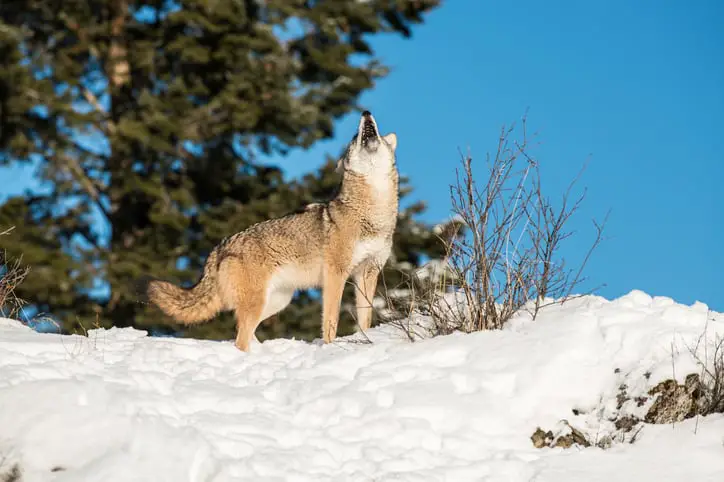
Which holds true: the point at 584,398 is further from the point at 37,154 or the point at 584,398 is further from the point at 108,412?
the point at 37,154

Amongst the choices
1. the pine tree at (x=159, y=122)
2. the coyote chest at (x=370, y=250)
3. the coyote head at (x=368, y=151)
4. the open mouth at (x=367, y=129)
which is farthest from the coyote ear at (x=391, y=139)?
the pine tree at (x=159, y=122)

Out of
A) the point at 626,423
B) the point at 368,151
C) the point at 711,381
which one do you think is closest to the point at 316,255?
the point at 368,151

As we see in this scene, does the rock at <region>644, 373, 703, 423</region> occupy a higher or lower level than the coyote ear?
lower

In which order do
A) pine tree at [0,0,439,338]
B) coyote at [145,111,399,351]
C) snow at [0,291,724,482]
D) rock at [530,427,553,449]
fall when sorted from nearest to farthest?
snow at [0,291,724,482] → rock at [530,427,553,449] → coyote at [145,111,399,351] → pine tree at [0,0,439,338]

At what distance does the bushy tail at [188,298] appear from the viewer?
9.03 meters

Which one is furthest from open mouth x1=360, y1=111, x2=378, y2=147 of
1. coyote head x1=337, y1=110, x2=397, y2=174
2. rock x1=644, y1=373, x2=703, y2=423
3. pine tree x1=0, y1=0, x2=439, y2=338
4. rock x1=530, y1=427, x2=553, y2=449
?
pine tree x1=0, y1=0, x2=439, y2=338

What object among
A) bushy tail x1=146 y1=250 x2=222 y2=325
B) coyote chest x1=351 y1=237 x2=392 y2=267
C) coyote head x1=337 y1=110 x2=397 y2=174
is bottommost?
bushy tail x1=146 y1=250 x2=222 y2=325

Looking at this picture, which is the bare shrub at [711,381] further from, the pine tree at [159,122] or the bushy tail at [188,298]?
the pine tree at [159,122]

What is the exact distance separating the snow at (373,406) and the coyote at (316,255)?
1141 millimetres

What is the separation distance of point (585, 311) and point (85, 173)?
15286 millimetres

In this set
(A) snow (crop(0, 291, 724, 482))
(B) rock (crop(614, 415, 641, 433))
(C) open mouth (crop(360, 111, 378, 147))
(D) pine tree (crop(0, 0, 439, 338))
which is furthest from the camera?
(D) pine tree (crop(0, 0, 439, 338))

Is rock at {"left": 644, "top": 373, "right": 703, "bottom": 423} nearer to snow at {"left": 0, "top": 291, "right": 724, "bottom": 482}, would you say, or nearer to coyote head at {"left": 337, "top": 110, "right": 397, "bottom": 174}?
snow at {"left": 0, "top": 291, "right": 724, "bottom": 482}

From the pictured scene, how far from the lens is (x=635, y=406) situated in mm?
6457

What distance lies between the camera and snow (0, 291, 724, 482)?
223 inches
